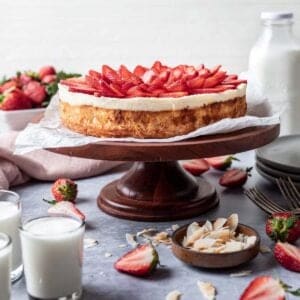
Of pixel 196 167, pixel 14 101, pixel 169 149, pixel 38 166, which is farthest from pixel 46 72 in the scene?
pixel 169 149

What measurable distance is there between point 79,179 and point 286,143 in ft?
1.46

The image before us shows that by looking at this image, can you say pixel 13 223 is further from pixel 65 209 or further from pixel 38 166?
pixel 38 166

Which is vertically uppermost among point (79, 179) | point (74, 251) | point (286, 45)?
point (286, 45)

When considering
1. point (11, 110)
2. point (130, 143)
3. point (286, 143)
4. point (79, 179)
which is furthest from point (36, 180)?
point (286, 143)

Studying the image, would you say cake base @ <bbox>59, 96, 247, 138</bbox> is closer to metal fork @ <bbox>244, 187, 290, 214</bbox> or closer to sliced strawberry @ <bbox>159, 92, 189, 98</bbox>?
sliced strawberry @ <bbox>159, 92, 189, 98</bbox>

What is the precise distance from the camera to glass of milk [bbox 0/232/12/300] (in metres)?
0.83

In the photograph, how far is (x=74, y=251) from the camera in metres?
0.89

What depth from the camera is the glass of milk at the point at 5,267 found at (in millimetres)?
835

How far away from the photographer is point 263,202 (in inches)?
47.7

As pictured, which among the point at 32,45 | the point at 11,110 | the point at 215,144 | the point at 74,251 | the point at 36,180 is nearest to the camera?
the point at 74,251

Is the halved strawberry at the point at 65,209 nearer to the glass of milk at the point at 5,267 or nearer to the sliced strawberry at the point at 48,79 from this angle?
the glass of milk at the point at 5,267

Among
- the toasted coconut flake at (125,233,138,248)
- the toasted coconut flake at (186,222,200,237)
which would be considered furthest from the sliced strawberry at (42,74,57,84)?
the toasted coconut flake at (186,222,200,237)

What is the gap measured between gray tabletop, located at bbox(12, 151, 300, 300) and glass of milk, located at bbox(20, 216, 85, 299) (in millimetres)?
37

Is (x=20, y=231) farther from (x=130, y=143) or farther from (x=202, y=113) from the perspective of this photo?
(x=202, y=113)
